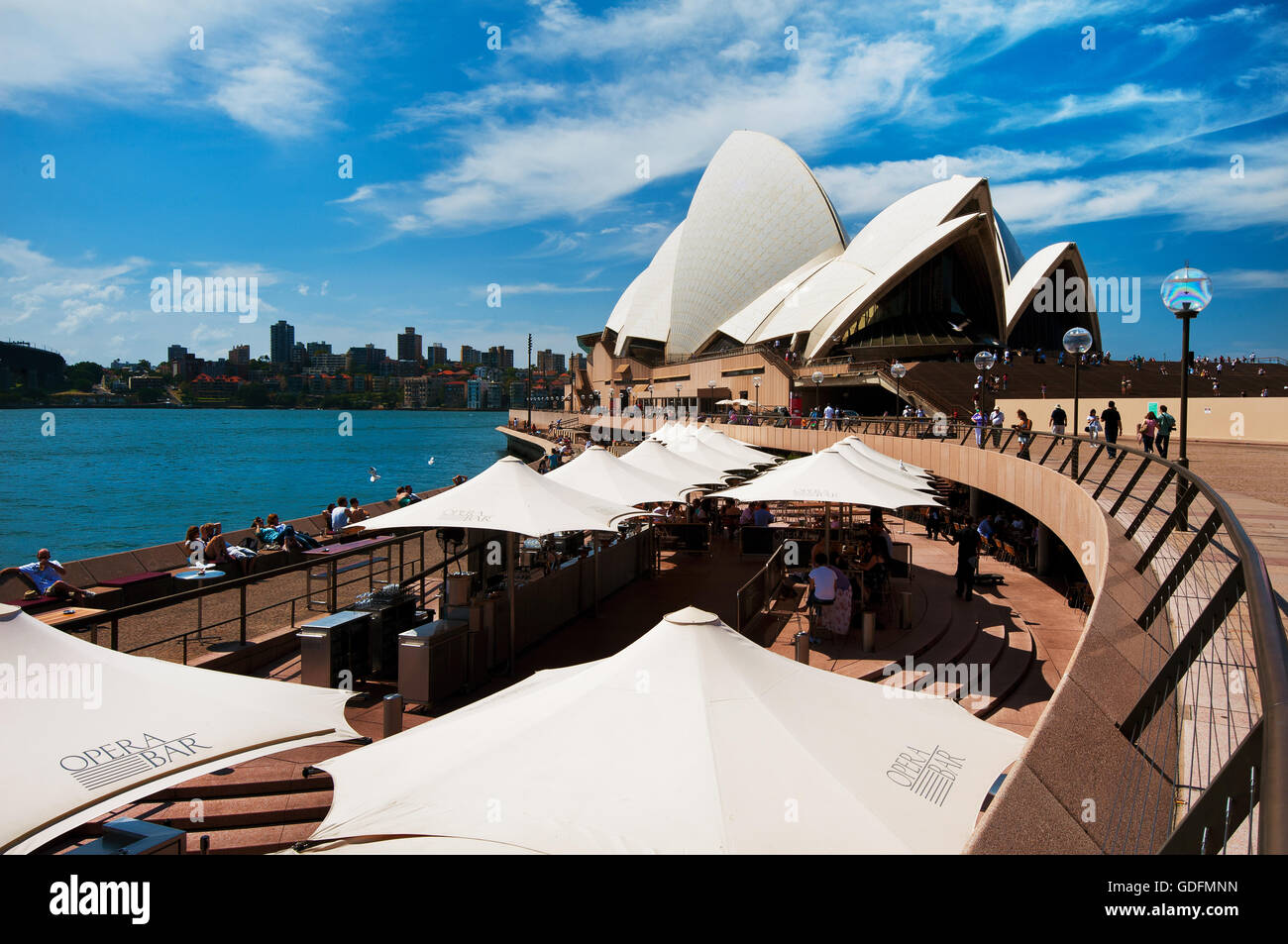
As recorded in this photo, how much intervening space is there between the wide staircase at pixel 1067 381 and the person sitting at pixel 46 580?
106 ft

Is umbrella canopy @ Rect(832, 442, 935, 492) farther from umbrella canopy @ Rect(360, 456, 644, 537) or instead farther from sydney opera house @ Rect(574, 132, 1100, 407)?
sydney opera house @ Rect(574, 132, 1100, 407)

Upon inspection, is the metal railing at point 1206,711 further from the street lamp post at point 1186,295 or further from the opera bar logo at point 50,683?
the opera bar logo at point 50,683

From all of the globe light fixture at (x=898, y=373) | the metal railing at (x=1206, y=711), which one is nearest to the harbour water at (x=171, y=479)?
the globe light fixture at (x=898, y=373)

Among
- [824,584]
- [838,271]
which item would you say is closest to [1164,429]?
[824,584]

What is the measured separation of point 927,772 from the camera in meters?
3.53

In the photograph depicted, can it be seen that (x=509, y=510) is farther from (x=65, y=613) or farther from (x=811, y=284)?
(x=811, y=284)

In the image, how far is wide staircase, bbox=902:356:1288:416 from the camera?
3690 cm

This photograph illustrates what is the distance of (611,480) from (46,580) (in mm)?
8414

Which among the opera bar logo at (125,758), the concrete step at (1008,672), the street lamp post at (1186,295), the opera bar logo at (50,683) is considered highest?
the street lamp post at (1186,295)

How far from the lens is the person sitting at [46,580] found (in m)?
10.8

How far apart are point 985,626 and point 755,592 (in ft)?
11.8

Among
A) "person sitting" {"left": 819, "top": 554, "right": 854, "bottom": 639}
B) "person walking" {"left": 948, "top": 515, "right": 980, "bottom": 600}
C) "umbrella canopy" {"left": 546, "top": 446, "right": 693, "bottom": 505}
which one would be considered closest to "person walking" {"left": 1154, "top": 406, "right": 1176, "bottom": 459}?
"person walking" {"left": 948, "top": 515, "right": 980, "bottom": 600}
